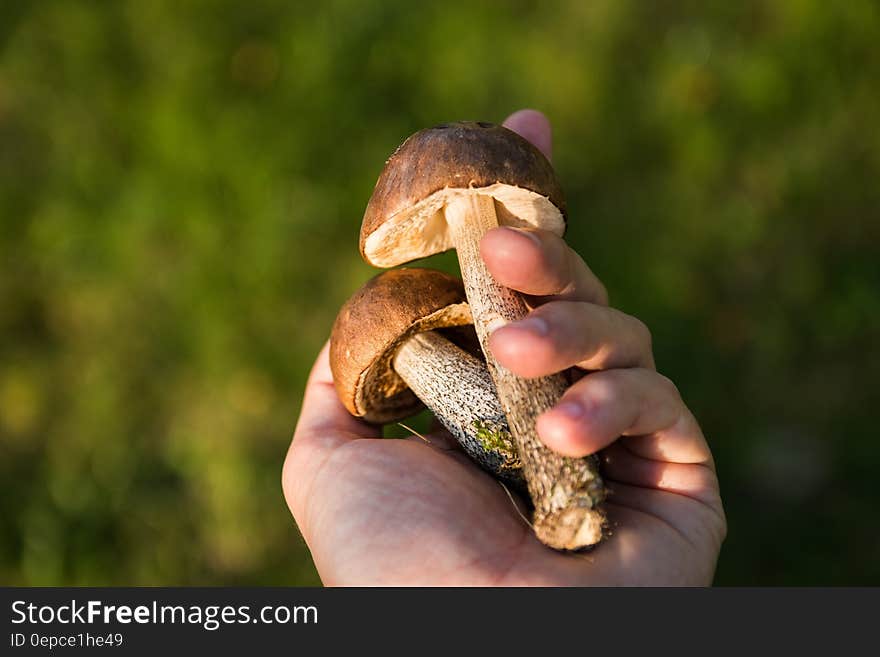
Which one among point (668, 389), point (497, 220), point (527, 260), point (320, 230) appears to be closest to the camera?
point (527, 260)

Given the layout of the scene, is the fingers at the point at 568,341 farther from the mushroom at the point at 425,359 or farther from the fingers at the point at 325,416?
the fingers at the point at 325,416

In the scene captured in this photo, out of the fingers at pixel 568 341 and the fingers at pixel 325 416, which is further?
the fingers at pixel 325 416

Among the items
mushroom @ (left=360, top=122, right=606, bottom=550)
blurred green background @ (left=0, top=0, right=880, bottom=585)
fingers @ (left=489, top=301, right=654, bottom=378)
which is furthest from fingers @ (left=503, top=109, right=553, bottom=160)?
blurred green background @ (left=0, top=0, right=880, bottom=585)

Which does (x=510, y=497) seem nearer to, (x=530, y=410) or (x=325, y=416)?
(x=530, y=410)

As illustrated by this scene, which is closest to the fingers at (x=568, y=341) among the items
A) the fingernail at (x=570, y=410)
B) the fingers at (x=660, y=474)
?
the fingernail at (x=570, y=410)

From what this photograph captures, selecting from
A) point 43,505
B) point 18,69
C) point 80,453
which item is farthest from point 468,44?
point 43,505

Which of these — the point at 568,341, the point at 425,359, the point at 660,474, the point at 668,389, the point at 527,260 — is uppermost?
the point at 527,260

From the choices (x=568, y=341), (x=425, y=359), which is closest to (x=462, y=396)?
(x=425, y=359)
